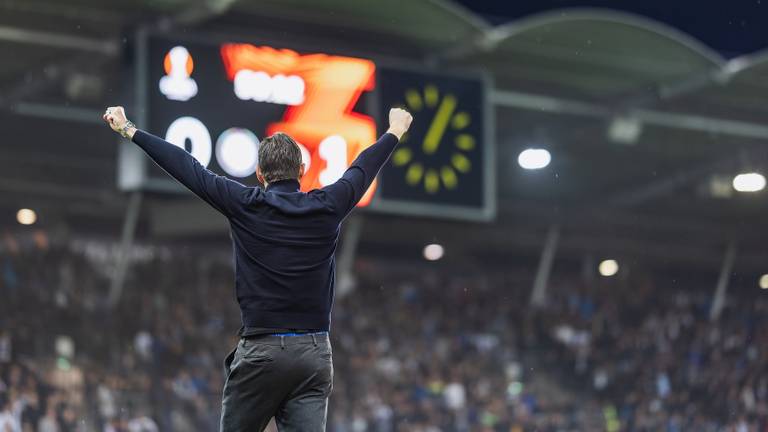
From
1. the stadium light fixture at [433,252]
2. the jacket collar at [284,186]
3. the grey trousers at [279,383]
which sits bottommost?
the stadium light fixture at [433,252]

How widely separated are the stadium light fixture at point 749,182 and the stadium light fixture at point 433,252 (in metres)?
7.22

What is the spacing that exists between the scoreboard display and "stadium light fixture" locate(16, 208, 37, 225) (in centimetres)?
988

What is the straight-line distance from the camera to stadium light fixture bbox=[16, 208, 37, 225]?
74.7 feet

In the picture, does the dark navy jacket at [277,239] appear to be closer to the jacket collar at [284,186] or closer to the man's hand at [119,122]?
the jacket collar at [284,186]

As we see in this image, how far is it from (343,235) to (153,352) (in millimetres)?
3871

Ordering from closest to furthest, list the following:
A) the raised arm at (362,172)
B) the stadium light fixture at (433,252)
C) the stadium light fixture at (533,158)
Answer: the raised arm at (362,172)
the stadium light fixture at (533,158)
the stadium light fixture at (433,252)

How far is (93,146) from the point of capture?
1955cm

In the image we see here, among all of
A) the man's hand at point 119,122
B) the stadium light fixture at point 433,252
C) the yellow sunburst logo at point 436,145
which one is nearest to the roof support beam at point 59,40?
the yellow sunburst logo at point 436,145

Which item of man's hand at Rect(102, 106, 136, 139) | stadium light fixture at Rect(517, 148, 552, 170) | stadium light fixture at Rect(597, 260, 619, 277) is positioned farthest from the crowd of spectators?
man's hand at Rect(102, 106, 136, 139)

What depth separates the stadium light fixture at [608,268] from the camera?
992 inches

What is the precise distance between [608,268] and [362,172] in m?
21.6

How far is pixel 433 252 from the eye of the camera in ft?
84.4

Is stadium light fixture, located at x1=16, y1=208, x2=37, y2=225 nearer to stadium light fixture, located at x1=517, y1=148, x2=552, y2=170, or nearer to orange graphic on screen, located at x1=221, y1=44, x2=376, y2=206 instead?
stadium light fixture, located at x1=517, y1=148, x2=552, y2=170

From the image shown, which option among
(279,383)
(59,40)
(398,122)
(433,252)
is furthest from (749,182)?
(279,383)
